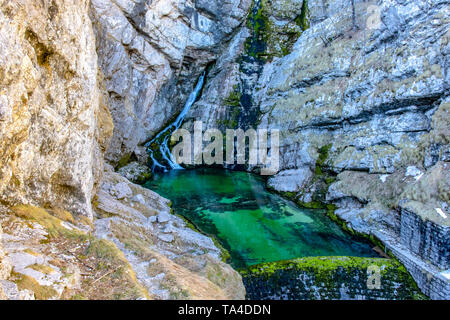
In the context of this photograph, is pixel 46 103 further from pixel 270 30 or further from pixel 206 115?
pixel 270 30

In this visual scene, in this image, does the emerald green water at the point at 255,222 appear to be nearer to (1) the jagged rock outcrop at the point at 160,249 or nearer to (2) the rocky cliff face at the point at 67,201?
(1) the jagged rock outcrop at the point at 160,249

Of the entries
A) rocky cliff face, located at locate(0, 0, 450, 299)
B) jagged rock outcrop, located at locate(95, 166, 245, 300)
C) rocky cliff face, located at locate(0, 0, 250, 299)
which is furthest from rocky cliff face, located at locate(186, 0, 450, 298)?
rocky cliff face, located at locate(0, 0, 250, 299)

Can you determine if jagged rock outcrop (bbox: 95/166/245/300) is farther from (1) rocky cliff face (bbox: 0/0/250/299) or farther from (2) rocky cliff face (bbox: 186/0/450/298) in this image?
(2) rocky cliff face (bbox: 186/0/450/298)

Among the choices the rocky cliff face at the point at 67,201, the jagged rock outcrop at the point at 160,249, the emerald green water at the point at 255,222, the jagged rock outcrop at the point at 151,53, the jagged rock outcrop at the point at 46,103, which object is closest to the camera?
the rocky cliff face at the point at 67,201

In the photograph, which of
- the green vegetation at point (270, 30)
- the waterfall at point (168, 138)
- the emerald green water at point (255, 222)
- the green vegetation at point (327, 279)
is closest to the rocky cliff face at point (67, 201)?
the green vegetation at point (327, 279)

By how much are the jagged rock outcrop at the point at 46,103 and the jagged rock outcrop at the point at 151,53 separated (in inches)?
690

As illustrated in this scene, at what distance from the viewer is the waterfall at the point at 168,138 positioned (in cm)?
3988

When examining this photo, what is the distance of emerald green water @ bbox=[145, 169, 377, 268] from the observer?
17.9 m

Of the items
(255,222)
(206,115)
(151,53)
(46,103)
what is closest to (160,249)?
(46,103)

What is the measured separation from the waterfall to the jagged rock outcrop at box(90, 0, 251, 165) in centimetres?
81

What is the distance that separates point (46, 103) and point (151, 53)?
28511mm

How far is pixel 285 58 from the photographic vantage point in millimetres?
39406

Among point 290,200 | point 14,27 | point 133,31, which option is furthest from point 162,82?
point 14,27

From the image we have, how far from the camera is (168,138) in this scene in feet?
138
